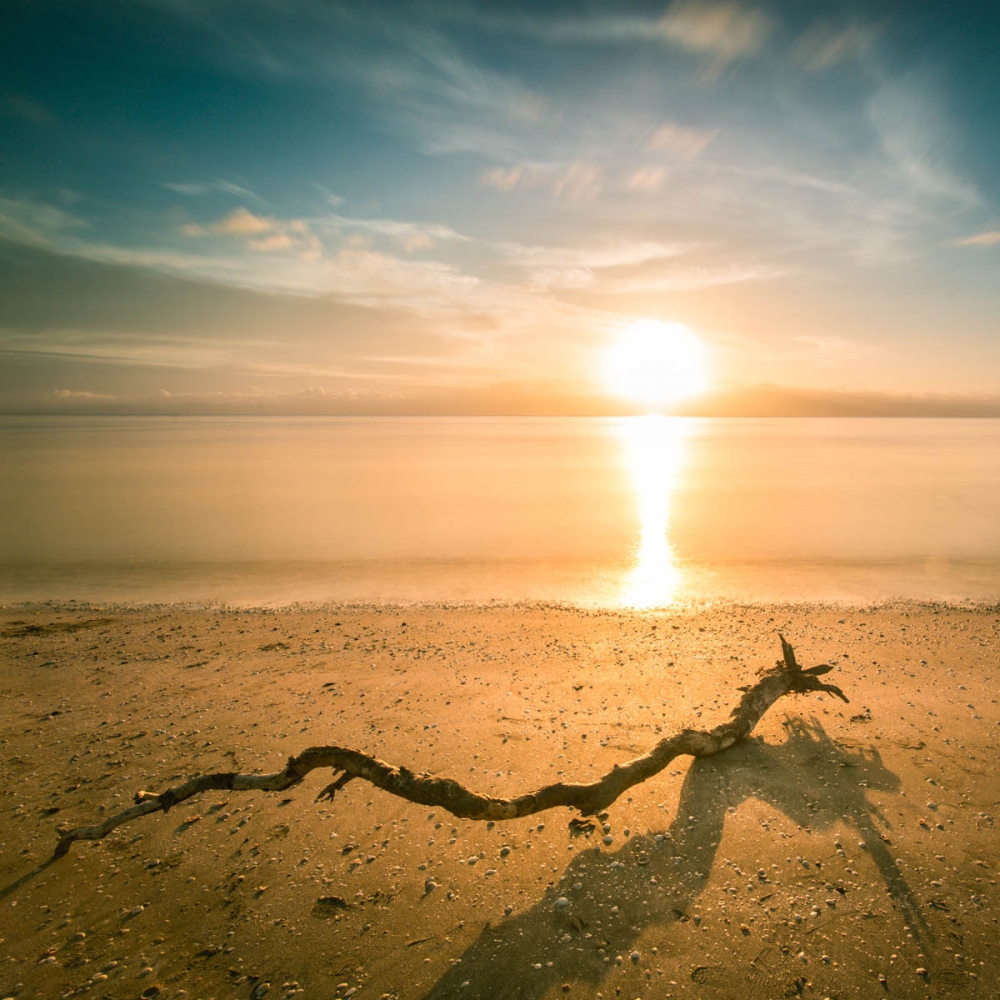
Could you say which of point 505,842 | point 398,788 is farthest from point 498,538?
point 398,788

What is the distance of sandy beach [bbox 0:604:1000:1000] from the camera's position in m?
5.16

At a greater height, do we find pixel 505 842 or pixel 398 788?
pixel 398 788

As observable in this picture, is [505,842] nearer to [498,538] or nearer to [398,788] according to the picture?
[398,788]

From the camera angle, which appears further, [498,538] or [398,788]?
[498,538]

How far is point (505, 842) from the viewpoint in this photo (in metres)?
6.71

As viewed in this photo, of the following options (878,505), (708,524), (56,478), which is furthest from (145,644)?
(56,478)

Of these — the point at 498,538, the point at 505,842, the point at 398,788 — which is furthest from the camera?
the point at 498,538

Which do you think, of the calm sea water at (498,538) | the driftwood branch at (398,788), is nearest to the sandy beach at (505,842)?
the driftwood branch at (398,788)

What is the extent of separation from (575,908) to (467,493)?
38546 mm

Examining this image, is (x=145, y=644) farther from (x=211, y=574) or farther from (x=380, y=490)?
(x=380, y=490)

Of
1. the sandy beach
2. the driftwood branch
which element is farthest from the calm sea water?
the driftwood branch

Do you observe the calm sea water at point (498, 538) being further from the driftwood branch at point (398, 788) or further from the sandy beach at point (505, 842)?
the driftwood branch at point (398, 788)

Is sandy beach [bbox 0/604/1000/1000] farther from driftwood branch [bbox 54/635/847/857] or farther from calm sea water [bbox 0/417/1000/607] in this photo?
calm sea water [bbox 0/417/1000/607]

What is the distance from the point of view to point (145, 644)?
1382cm
